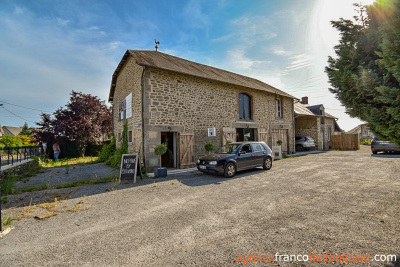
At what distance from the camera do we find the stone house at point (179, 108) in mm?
9102

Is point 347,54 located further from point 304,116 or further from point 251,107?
point 304,116

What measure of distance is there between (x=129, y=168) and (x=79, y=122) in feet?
36.7

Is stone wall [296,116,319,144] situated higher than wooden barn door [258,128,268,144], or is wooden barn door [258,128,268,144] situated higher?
stone wall [296,116,319,144]

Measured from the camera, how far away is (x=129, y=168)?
7418mm

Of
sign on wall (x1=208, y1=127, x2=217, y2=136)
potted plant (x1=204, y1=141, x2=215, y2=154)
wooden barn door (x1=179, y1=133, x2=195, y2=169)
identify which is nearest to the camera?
wooden barn door (x1=179, y1=133, x2=195, y2=169)

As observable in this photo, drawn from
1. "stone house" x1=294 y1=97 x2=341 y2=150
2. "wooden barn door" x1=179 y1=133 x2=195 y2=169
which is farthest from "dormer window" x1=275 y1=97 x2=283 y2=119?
"wooden barn door" x1=179 y1=133 x2=195 y2=169

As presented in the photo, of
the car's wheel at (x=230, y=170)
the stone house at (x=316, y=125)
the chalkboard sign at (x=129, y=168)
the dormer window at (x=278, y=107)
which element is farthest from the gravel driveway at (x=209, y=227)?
the stone house at (x=316, y=125)

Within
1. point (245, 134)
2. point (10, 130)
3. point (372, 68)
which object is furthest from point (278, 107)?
point (10, 130)

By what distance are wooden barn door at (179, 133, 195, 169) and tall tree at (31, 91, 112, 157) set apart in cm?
1063

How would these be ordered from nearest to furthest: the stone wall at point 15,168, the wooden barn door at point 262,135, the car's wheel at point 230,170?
the stone wall at point 15,168
the car's wheel at point 230,170
the wooden barn door at point 262,135

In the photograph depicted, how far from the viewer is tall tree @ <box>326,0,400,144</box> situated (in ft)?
10.2

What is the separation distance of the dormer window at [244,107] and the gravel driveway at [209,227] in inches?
318

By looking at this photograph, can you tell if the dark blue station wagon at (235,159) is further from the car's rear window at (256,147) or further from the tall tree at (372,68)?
the tall tree at (372,68)

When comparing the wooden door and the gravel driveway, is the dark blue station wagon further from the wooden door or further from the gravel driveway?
the wooden door
